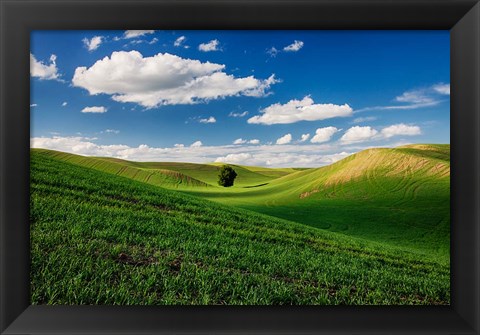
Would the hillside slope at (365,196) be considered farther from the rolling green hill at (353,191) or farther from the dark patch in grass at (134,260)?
the dark patch in grass at (134,260)

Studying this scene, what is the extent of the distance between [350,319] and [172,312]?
47.6 inches

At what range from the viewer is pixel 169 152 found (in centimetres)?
488

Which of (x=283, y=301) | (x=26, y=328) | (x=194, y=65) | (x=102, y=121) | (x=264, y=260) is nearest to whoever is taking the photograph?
(x=26, y=328)

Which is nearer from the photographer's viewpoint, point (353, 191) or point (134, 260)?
point (134, 260)

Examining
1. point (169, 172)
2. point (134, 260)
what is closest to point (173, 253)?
point (134, 260)

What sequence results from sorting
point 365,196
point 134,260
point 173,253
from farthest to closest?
point 365,196 < point 173,253 < point 134,260

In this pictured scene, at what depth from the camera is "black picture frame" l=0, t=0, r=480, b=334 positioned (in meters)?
2.06

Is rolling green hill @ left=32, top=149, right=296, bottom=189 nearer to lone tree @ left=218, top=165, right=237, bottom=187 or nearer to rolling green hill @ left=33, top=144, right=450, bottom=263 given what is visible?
rolling green hill @ left=33, top=144, right=450, bottom=263

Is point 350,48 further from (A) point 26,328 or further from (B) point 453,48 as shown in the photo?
(A) point 26,328

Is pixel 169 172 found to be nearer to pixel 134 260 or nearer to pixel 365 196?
pixel 134 260

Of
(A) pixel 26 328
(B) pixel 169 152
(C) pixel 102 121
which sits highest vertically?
(C) pixel 102 121
